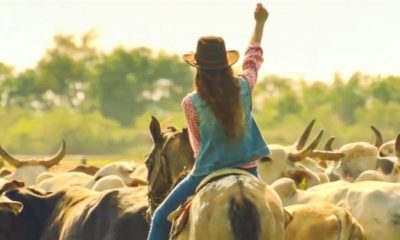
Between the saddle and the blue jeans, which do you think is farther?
the blue jeans

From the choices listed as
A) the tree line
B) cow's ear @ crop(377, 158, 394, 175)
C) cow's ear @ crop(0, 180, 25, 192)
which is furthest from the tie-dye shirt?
the tree line

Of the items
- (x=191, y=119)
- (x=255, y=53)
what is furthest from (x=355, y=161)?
(x=191, y=119)

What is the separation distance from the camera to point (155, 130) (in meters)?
11.4

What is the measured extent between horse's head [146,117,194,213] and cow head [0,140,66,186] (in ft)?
42.8

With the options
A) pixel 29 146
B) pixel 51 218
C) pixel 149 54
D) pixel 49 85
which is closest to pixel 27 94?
pixel 49 85

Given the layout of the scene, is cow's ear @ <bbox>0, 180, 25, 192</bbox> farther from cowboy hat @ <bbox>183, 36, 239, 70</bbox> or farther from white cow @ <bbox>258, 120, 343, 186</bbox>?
white cow @ <bbox>258, 120, 343, 186</bbox>

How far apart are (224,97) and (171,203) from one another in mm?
800

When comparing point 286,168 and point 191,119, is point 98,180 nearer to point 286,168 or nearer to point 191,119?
point 286,168

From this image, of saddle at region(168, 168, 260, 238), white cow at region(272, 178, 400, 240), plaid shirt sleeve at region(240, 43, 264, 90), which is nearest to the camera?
saddle at region(168, 168, 260, 238)

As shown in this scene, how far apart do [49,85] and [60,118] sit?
1222 cm

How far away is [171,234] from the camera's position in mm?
9891

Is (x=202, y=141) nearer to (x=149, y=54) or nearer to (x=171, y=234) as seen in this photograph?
(x=171, y=234)

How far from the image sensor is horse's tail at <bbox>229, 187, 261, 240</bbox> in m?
9.41

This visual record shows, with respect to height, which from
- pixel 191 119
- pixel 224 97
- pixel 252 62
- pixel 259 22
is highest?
pixel 259 22
